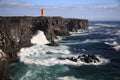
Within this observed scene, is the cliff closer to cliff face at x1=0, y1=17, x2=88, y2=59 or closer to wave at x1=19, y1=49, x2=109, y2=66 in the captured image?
cliff face at x1=0, y1=17, x2=88, y2=59

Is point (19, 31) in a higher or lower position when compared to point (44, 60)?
higher

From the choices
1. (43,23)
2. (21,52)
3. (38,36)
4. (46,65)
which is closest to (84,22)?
(43,23)

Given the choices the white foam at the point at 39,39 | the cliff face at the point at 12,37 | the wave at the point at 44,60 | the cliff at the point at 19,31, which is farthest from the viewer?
the white foam at the point at 39,39

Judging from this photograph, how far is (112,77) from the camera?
41062 mm

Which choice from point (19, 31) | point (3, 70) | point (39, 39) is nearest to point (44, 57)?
point (19, 31)

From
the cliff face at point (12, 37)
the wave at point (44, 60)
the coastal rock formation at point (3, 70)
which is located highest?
the cliff face at point (12, 37)

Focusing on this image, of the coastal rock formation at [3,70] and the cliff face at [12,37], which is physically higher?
the cliff face at [12,37]

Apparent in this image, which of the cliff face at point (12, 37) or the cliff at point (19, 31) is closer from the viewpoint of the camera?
the cliff face at point (12, 37)

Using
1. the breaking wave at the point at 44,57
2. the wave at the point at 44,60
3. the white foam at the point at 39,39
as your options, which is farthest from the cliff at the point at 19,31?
the wave at the point at 44,60

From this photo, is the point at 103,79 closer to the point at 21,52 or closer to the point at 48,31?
the point at 21,52

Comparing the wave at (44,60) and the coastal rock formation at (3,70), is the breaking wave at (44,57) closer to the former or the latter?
the wave at (44,60)

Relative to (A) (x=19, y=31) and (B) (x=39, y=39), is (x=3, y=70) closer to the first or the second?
(A) (x=19, y=31)

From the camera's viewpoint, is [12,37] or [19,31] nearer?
[12,37]

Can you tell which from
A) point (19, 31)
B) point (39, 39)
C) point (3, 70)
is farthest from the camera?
point (39, 39)
